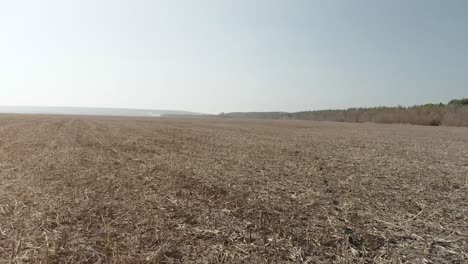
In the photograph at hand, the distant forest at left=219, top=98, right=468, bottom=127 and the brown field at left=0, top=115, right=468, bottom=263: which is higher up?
the distant forest at left=219, top=98, right=468, bottom=127

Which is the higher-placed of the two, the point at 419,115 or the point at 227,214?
the point at 419,115

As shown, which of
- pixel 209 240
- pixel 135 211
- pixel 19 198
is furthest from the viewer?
pixel 19 198

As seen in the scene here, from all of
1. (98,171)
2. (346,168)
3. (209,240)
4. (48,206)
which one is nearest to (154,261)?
(209,240)

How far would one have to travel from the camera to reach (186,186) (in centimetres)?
873

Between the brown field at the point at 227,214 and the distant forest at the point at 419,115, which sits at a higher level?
the distant forest at the point at 419,115

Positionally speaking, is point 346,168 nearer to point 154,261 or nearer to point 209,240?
point 209,240

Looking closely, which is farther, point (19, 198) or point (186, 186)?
point (186, 186)

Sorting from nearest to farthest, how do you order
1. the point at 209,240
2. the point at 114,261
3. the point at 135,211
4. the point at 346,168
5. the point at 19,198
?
1. the point at 114,261
2. the point at 209,240
3. the point at 135,211
4. the point at 19,198
5. the point at 346,168

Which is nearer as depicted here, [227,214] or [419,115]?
[227,214]

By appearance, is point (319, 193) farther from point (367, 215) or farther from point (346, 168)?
point (346, 168)

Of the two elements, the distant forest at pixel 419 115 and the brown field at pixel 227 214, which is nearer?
the brown field at pixel 227 214

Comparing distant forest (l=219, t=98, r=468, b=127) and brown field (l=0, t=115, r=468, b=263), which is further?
distant forest (l=219, t=98, r=468, b=127)

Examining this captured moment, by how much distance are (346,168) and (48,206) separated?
33.0 ft

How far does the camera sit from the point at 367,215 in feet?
21.7
